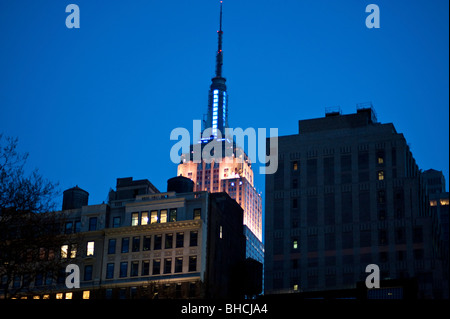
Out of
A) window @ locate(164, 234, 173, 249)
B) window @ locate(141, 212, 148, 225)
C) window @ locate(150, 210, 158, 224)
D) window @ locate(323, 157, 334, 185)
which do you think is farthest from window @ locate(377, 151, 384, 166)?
window @ locate(141, 212, 148, 225)

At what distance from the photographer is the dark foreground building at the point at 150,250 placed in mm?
109062

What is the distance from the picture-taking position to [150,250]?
11238cm

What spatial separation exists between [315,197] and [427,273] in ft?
77.8

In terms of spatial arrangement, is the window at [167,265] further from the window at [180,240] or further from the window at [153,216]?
the window at [153,216]

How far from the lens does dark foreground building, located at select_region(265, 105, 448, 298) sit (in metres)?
122

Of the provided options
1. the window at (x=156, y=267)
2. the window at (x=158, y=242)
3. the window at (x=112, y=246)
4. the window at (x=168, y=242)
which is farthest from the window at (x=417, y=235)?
the window at (x=112, y=246)

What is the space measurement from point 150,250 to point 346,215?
36.8 m

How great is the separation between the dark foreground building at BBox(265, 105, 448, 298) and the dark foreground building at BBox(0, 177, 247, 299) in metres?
11.8

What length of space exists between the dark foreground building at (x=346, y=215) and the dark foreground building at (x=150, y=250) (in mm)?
11826

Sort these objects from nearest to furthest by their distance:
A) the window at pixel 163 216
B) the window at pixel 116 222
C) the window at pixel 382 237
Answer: the window at pixel 163 216, the window at pixel 116 222, the window at pixel 382 237

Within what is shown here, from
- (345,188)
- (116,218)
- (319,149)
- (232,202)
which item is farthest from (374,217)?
(116,218)

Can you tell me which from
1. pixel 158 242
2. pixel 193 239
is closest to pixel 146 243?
pixel 158 242

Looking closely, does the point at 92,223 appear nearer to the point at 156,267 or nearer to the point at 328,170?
A: the point at 156,267

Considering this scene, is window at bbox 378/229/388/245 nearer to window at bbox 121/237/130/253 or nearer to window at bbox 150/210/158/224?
window at bbox 150/210/158/224
